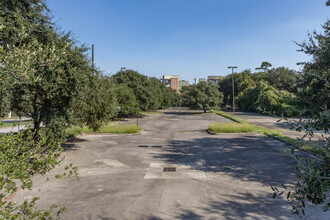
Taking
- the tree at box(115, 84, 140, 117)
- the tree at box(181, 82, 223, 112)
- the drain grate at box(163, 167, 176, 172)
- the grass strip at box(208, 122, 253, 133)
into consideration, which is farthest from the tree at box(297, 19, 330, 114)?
the tree at box(181, 82, 223, 112)

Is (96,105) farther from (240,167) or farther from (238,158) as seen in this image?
(240,167)

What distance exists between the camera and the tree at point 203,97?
4441 centimetres

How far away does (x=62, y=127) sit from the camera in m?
11.1

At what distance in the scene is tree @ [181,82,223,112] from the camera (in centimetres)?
4441

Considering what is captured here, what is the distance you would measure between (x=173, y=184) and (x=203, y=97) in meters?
37.9

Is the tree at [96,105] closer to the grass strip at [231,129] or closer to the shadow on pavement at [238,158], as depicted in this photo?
the shadow on pavement at [238,158]

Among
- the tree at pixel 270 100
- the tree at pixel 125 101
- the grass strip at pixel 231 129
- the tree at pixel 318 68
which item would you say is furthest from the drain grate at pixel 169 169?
the tree at pixel 270 100

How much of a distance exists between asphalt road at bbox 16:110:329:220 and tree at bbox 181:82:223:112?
3140cm

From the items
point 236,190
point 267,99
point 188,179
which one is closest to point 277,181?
point 236,190

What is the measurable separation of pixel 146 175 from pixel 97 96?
22.9 feet

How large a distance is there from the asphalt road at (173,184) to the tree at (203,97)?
3140 cm

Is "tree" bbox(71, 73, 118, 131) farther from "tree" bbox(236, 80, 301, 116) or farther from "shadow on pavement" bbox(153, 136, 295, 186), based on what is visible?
"tree" bbox(236, 80, 301, 116)

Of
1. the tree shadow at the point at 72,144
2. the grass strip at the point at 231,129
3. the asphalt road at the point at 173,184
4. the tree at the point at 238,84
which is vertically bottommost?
the asphalt road at the point at 173,184

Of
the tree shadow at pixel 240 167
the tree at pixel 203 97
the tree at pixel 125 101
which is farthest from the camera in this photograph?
the tree at pixel 203 97
